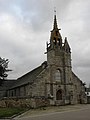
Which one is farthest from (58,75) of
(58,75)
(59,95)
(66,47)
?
(66,47)

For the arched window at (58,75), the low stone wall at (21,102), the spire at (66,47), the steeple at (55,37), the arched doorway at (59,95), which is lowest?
the low stone wall at (21,102)

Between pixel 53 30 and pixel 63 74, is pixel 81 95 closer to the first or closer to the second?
pixel 63 74

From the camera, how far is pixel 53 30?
176ft

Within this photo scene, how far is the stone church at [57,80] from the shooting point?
47.7 m

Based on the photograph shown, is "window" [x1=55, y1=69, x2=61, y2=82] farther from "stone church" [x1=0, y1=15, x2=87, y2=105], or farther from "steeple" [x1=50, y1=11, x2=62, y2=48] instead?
"steeple" [x1=50, y1=11, x2=62, y2=48]

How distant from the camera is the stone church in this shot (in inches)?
1877

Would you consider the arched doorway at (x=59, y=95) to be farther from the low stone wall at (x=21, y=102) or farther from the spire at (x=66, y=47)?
the low stone wall at (x=21, y=102)

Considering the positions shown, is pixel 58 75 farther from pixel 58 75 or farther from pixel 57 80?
pixel 57 80

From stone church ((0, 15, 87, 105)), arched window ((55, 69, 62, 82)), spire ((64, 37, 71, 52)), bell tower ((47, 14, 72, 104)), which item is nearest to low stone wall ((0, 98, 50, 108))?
stone church ((0, 15, 87, 105))

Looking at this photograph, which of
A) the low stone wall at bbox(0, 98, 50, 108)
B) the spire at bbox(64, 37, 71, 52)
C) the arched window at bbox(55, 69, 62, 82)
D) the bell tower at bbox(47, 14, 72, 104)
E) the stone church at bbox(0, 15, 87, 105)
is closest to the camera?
the low stone wall at bbox(0, 98, 50, 108)

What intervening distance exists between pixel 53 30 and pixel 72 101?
608 inches

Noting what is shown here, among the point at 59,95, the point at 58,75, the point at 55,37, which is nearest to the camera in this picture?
the point at 59,95

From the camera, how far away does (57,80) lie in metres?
49.9

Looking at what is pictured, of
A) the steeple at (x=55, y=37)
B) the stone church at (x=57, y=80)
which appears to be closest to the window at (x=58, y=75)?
the stone church at (x=57, y=80)
